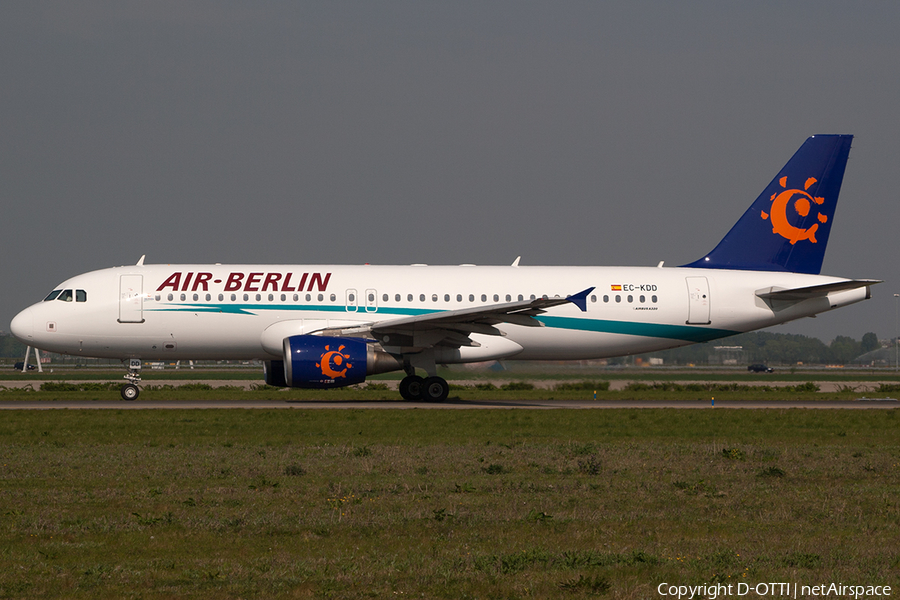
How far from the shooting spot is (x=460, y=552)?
8211 millimetres

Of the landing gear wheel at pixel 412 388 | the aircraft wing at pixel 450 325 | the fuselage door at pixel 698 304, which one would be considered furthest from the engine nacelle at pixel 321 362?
the fuselage door at pixel 698 304

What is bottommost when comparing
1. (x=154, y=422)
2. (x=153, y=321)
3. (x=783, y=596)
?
(x=783, y=596)

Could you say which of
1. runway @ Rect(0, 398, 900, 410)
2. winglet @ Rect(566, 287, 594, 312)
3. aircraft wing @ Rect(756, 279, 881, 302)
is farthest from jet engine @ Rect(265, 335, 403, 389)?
aircraft wing @ Rect(756, 279, 881, 302)

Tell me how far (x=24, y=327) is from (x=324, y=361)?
9339mm

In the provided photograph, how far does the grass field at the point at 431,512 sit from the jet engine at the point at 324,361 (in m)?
6.19

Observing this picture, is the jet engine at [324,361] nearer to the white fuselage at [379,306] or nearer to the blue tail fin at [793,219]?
the white fuselage at [379,306]

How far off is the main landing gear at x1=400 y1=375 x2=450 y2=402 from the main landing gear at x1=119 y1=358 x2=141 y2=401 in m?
7.72

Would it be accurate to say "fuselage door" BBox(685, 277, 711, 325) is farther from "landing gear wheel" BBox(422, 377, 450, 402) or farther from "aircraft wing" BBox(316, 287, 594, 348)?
"landing gear wheel" BBox(422, 377, 450, 402)

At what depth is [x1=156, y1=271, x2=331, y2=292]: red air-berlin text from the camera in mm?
27797

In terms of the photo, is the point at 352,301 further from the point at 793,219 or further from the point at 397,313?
the point at 793,219

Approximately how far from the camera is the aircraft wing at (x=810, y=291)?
28.5m

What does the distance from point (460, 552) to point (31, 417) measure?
52.9ft

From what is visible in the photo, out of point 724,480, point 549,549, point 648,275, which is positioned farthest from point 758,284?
point 549,549

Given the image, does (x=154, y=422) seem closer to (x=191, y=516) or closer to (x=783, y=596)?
(x=191, y=516)
